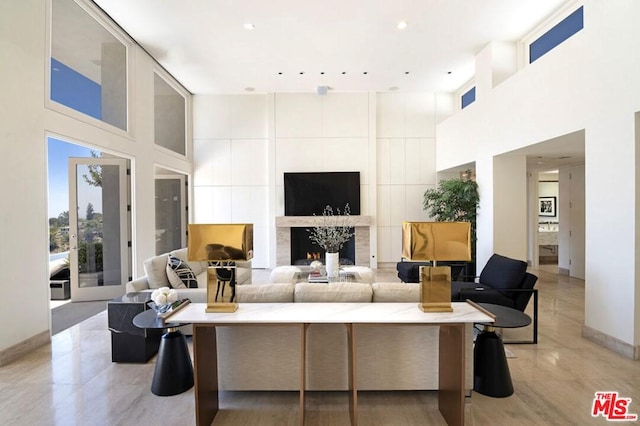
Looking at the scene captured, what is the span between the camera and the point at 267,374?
2555 millimetres

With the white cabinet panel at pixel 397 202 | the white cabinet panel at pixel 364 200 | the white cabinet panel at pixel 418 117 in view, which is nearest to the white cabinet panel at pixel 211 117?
the white cabinet panel at pixel 364 200

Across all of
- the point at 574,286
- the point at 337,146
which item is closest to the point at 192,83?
the point at 337,146

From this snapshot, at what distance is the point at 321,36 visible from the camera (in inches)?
204

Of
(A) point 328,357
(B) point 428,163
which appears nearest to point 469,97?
(B) point 428,163

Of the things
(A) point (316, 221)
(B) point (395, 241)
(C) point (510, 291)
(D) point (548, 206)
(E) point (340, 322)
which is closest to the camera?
(E) point (340, 322)

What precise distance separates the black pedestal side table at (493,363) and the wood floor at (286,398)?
0.07 meters

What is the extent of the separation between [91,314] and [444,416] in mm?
4763

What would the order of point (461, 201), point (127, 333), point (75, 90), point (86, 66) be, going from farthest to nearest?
point (461, 201) < point (86, 66) < point (75, 90) < point (127, 333)

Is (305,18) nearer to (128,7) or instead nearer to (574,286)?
(128,7)

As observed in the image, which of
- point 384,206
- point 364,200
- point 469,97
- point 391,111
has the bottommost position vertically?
point 384,206

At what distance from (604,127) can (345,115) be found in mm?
5255

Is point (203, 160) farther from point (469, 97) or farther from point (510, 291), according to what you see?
point (510, 291)

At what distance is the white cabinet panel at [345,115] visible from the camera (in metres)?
7.78

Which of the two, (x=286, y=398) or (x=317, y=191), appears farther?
(x=317, y=191)
